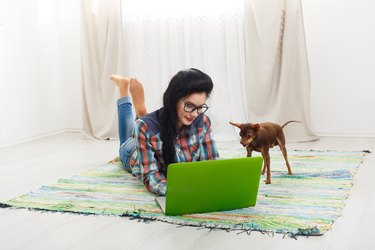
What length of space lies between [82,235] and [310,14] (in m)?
2.43

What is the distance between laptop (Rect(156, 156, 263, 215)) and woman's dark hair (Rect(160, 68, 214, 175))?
277mm

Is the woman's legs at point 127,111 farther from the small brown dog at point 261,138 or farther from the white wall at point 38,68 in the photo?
the white wall at point 38,68

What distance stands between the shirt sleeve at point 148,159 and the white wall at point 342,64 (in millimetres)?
1808

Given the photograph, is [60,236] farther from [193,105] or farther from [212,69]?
[212,69]

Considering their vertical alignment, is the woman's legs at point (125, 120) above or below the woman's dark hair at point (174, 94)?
below

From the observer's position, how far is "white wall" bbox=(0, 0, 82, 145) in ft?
12.9

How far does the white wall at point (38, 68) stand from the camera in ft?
12.9

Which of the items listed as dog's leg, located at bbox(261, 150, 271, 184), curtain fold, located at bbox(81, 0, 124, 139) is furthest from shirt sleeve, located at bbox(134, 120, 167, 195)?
curtain fold, located at bbox(81, 0, 124, 139)

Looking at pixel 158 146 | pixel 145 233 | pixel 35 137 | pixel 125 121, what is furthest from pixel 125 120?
pixel 35 137

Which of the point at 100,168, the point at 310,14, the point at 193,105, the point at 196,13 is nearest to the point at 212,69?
the point at 196,13

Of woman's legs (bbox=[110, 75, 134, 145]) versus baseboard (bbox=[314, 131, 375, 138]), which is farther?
baseboard (bbox=[314, 131, 375, 138])

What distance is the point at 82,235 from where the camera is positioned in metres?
1.92

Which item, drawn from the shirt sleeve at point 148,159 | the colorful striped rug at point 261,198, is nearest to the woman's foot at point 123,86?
the colorful striped rug at point 261,198

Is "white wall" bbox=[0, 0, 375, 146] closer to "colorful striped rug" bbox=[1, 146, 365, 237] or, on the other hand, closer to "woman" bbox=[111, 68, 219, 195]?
"colorful striped rug" bbox=[1, 146, 365, 237]
